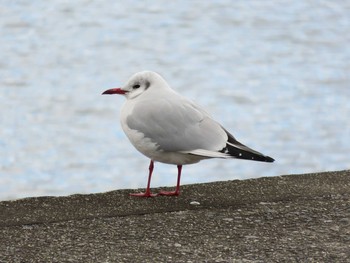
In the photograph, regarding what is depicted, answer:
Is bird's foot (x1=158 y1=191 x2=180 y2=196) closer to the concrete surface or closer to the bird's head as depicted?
the concrete surface

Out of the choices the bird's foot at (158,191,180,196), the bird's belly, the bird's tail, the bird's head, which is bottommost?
the bird's foot at (158,191,180,196)

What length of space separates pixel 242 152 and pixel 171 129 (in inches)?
16.8

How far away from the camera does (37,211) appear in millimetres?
5250

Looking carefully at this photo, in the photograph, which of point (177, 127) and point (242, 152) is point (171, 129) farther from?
point (242, 152)

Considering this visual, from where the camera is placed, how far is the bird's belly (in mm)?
5512

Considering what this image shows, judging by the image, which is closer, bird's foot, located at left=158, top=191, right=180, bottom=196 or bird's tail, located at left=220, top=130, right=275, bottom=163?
bird's tail, located at left=220, top=130, right=275, bottom=163

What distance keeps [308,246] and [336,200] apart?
74 cm

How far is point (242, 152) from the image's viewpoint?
5.29 m

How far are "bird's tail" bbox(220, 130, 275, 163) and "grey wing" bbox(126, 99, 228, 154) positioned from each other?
4 centimetres

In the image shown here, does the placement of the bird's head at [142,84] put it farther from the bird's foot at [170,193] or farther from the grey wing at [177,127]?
the bird's foot at [170,193]

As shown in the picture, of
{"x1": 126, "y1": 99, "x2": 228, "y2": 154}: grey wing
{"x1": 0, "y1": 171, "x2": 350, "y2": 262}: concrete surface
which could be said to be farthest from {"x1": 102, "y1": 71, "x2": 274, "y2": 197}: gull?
{"x1": 0, "y1": 171, "x2": 350, "y2": 262}: concrete surface

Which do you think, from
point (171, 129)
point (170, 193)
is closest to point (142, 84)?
point (171, 129)

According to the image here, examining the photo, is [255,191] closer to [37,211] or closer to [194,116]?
[194,116]

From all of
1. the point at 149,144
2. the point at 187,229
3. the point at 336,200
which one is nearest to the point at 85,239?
the point at 187,229
